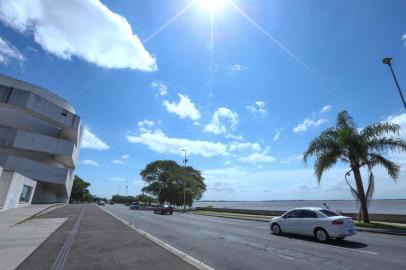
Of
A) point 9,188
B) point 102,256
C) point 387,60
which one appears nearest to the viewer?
point 102,256

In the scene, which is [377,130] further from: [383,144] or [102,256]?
[102,256]

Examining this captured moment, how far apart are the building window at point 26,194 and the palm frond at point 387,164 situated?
40.9m

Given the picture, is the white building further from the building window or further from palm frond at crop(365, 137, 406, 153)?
palm frond at crop(365, 137, 406, 153)

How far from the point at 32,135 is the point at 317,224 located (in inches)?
1979

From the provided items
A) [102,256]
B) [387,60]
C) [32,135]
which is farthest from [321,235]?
[32,135]

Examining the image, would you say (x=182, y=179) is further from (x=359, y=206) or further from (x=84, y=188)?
(x=84, y=188)

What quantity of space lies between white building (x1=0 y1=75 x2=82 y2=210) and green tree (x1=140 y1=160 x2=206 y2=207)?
19543 millimetres

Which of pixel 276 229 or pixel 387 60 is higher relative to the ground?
pixel 387 60

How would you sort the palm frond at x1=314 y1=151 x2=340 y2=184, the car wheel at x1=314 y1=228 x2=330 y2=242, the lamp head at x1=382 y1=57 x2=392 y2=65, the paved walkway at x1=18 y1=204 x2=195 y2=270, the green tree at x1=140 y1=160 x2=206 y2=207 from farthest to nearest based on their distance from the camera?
1. the green tree at x1=140 y1=160 x2=206 y2=207
2. the palm frond at x1=314 y1=151 x2=340 y2=184
3. the lamp head at x1=382 y1=57 x2=392 y2=65
4. the car wheel at x1=314 y1=228 x2=330 y2=242
5. the paved walkway at x1=18 y1=204 x2=195 y2=270

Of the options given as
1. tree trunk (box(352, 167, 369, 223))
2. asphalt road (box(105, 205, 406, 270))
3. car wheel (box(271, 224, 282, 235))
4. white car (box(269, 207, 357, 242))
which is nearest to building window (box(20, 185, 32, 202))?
asphalt road (box(105, 205, 406, 270))

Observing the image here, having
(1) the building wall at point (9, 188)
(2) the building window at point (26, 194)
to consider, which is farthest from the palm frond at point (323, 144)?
(2) the building window at point (26, 194)

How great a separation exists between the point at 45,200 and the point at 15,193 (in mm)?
32310

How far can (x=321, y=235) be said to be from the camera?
12.3 meters

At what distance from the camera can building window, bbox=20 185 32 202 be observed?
37.0m
